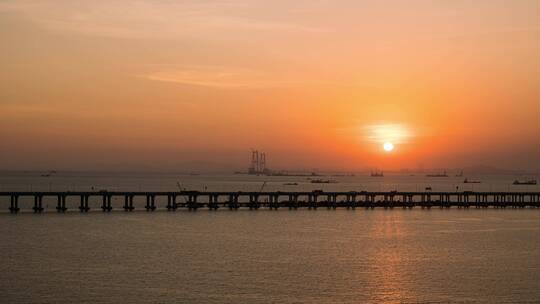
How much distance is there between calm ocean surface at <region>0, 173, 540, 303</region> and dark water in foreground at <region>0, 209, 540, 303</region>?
0.08m

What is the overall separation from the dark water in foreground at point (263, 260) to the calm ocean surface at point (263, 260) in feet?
0.26

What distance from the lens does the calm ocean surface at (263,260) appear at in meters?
40.6

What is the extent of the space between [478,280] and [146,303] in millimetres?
20688

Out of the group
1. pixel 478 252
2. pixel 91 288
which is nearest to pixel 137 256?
pixel 91 288

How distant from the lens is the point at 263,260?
53406 millimetres

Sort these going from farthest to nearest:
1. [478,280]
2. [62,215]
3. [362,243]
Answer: [62,215], [362,243], [478,280]

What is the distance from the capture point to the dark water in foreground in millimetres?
40625

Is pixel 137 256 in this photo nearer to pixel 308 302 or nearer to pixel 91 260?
pixel 91 260

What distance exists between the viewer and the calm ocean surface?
133ft

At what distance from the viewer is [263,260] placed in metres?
53.4

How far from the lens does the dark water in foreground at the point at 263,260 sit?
133 feet

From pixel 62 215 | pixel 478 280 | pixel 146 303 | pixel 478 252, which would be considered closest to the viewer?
pixel 146 303

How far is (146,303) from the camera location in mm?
37719

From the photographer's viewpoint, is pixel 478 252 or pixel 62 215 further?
pixel 62 215
